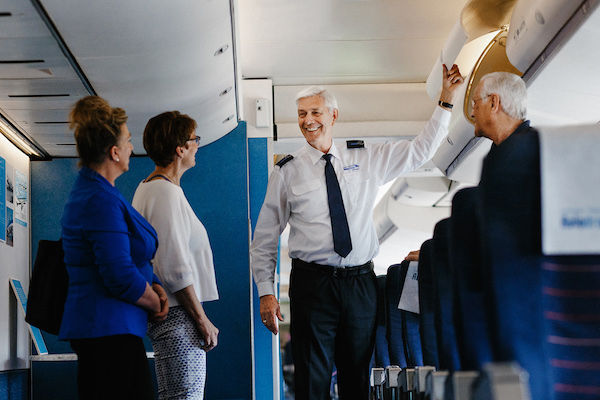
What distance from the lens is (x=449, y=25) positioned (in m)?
6.02

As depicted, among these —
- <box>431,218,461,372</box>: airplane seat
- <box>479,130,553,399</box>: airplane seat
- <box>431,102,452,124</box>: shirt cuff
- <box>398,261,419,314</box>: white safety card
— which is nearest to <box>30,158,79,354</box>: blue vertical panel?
<box>431,102,452,124</box>: shirt cuff

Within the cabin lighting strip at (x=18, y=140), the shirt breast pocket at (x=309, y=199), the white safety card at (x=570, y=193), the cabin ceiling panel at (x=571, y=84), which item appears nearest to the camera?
the white safety card at (x=570, y=193)

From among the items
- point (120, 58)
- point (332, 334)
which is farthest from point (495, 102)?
point (120, 58)

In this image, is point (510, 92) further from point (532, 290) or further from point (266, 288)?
point (532, 290)

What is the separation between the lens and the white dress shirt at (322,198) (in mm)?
3543

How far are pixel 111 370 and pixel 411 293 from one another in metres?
1.54

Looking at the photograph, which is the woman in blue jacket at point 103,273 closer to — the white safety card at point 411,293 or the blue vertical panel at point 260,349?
the white safety card at point 411,293

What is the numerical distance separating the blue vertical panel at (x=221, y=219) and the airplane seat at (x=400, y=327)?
2.53 meters

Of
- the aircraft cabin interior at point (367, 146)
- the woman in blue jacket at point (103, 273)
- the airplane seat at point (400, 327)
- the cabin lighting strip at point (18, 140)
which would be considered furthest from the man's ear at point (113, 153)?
the cabin lighting strip at point (18, 140)

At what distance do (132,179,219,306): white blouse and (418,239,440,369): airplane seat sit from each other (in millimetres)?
830

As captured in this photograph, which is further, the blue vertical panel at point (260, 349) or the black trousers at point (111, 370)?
the blue vertical panel at point (260, 349)

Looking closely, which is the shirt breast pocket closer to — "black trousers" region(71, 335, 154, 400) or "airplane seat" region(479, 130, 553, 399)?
"black trousers" region(71, 335, 154, 400)

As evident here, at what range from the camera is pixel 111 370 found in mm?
2262

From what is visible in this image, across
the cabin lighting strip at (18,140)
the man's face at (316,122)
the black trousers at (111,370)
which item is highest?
the cabin lighting strip at (18,140)
